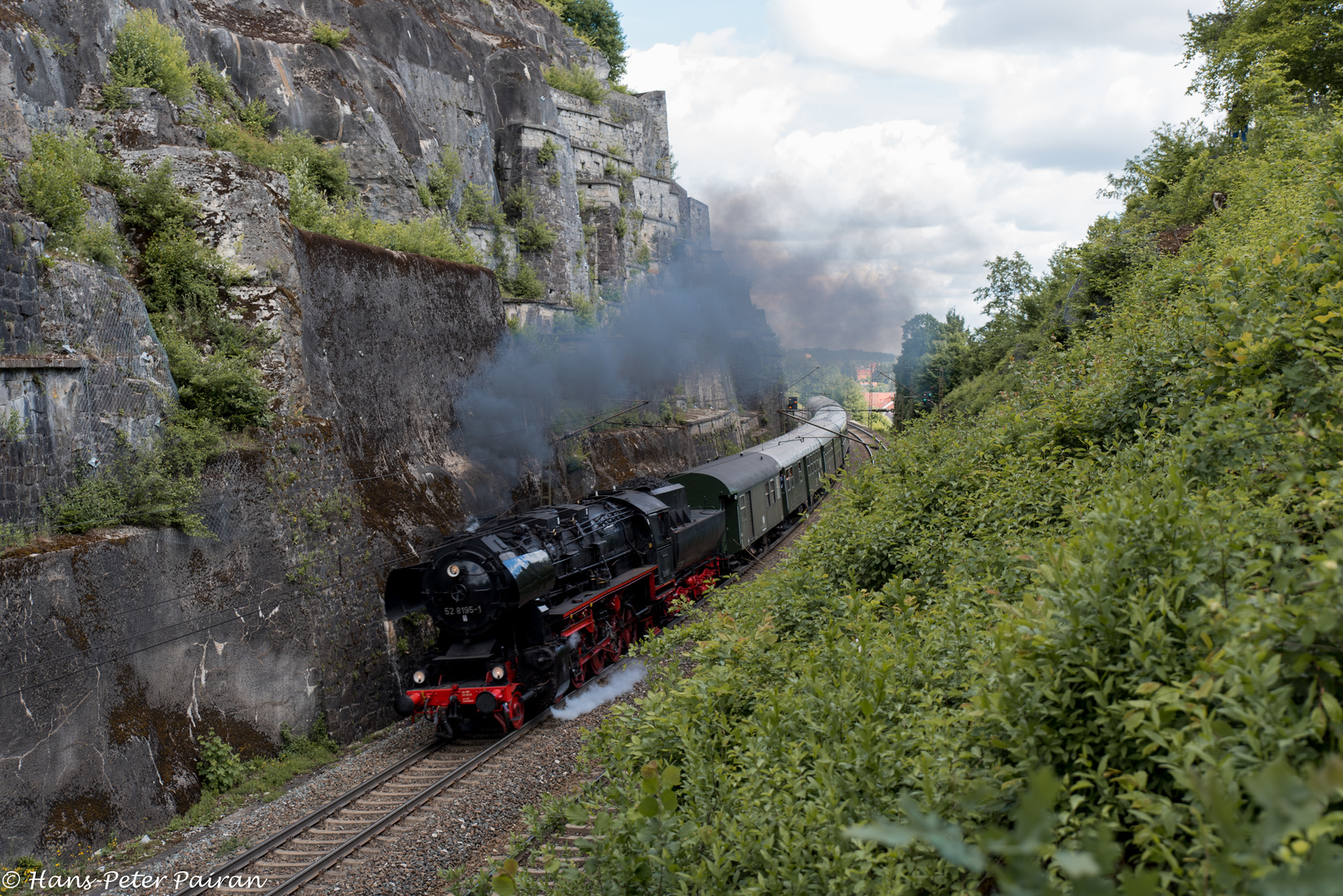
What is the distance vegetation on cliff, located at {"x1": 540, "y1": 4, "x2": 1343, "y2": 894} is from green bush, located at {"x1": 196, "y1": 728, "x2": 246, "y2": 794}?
7.14 metres

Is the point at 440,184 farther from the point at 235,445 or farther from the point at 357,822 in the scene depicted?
the point at 357,822

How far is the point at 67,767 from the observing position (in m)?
9.12

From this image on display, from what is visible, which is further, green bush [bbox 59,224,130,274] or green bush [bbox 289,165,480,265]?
green bush [bbox 289,165,480,265]

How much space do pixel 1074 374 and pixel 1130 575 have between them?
34.3 ft

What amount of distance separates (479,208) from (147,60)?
1386cm

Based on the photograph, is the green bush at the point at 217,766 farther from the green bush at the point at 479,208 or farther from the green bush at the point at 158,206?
the green bush at the point at 479,208

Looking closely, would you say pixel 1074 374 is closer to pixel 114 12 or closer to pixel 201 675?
pixel 201 675

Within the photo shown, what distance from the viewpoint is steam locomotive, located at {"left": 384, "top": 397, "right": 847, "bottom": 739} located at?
40.0 feet

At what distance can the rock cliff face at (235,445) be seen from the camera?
9.48m

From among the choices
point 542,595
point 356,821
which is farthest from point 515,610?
point 356,821

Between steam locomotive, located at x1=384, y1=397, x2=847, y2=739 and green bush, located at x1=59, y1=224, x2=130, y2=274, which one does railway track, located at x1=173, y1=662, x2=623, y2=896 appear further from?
green bush, located at x1=59, y1=224, x2=130, y2=274

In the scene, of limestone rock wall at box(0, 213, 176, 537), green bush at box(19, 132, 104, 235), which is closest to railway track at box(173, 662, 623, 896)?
limestone rock wall at box(0, 213, 176, 537)

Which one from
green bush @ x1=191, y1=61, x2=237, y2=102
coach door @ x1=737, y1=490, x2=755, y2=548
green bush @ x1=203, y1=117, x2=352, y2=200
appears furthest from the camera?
coach door @ x1=737, y1=490, x2=755, y2=548

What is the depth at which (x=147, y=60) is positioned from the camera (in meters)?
16.2
